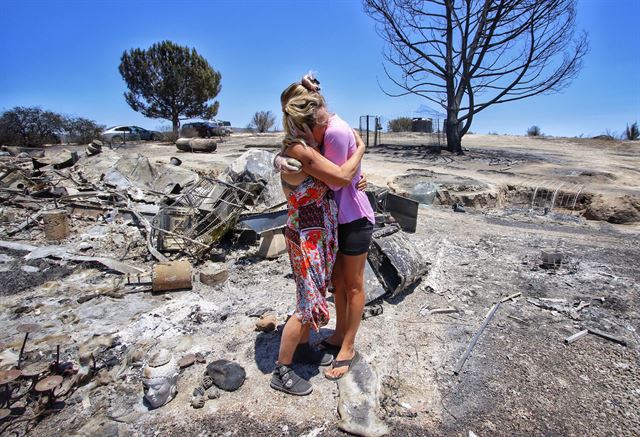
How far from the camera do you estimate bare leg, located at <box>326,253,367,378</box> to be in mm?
2111

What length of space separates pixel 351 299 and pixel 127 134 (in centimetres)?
2409

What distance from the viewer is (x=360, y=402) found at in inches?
82.3

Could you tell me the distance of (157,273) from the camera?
350cm

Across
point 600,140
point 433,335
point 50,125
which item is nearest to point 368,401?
point 433,335

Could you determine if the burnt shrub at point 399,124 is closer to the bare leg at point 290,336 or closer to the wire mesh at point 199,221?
the wire mesh at point 199,221

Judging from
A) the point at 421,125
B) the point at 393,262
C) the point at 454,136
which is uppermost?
the point at 421,125

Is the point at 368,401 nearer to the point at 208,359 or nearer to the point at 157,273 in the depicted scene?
the point at 208,359

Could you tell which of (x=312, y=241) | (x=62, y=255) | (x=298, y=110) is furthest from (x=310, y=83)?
(x=62, y=255)

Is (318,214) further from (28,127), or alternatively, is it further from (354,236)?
(28,127)

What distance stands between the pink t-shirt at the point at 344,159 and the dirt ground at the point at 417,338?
3.57 ft

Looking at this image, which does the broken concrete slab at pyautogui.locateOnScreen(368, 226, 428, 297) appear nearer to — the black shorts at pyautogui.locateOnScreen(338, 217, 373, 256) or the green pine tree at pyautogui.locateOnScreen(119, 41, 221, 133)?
the black shorts at pyautogui.locateOnScreen(338, 217, 373, 256)

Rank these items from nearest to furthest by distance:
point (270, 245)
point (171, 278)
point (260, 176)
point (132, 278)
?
point (171, 278)
point (132, 278)
point (270, 245)
point (260, 176)

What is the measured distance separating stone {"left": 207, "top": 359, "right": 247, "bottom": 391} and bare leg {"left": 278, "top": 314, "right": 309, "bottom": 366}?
31cm

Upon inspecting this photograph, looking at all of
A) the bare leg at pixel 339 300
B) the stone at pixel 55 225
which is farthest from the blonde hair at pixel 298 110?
the stone at pixel 55 225
